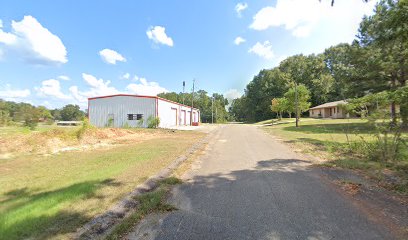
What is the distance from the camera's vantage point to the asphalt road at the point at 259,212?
3.60m

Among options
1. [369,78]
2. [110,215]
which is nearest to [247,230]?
[110,215]

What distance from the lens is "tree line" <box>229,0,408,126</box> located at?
7932mm

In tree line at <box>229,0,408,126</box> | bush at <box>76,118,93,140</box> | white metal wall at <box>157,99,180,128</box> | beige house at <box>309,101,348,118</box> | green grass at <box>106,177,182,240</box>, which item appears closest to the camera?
green grass at <box>106,177,182,240</box>

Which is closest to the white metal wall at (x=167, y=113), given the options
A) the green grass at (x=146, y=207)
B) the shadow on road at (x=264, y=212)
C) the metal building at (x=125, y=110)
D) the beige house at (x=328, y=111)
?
the metal building at (x=125, y=110)

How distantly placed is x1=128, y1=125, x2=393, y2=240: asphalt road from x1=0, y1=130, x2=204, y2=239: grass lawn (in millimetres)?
1184

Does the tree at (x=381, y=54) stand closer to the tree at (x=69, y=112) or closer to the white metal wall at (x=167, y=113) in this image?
the white metal wall at (x=167, y=113)

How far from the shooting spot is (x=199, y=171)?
7695 millimetres

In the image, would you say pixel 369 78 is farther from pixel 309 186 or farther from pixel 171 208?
pixel 171 208

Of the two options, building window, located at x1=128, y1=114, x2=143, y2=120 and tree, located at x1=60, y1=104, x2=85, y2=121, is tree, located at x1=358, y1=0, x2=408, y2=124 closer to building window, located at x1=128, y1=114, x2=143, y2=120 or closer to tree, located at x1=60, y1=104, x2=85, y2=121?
building window, located at x1=128, y1=114, x2=143, y2=120

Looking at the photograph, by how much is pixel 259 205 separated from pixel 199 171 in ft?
10.6

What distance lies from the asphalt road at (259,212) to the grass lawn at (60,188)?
1.18m

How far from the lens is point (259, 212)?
14.2 feet

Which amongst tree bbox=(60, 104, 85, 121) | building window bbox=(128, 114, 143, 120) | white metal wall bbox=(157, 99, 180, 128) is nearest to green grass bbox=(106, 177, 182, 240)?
building window bbox=(128, 114, 143, 120)

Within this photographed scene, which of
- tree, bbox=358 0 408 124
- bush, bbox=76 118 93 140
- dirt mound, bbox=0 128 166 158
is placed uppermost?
tree, bbox=358 0 408 124
